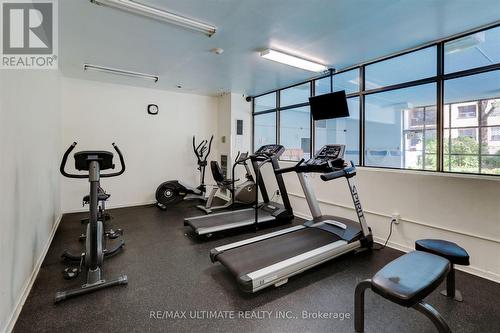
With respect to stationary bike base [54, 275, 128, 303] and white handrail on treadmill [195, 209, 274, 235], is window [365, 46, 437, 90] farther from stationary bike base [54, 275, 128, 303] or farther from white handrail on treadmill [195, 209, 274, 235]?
stationary bike base [54, 275, 128, 303]

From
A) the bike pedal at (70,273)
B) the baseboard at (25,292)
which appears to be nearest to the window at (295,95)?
the bike pedal at (70,273)

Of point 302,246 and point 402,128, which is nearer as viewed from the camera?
point 302,246

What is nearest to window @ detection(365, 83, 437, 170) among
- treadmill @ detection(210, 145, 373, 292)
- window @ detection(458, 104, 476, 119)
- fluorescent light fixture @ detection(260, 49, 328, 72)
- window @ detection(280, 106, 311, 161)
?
window @ detection(458, 104, 476, 119)

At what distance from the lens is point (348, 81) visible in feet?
14.1

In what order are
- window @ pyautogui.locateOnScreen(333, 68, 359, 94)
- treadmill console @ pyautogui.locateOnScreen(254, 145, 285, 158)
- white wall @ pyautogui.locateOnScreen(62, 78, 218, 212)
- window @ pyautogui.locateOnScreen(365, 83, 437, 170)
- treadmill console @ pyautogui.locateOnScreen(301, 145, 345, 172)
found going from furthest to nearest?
1. white wall @ pyautogui.locateOnScreen(62, 78, 218, 212)
2. treadmill console @ pyautogui.locateOnScreen(254, 145, 285, 158)
3. window @ pyautogui.locateOnScreen(333, 68, 359, 94)
4. window @ pyautogui.locateOnScreen(365, 83, 437, 170)
5. treadmill console @ pyautogui.locateOnScreen(301, 145, 345, 172)

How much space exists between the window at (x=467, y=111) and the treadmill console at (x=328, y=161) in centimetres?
151

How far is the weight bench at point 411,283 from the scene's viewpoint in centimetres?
148

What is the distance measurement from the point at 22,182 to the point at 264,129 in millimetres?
5055

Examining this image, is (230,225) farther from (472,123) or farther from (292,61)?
(472,123)

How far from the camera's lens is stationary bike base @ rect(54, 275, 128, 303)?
218 centimetres

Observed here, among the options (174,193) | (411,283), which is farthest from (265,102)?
(411,283)

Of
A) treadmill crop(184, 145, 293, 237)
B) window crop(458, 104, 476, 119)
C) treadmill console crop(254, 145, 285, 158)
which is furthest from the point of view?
treadmill console crop(254, 145, 285, 158)

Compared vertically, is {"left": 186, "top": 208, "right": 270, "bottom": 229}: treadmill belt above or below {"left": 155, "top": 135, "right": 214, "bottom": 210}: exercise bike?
below

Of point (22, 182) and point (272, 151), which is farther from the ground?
point (272, 151)
